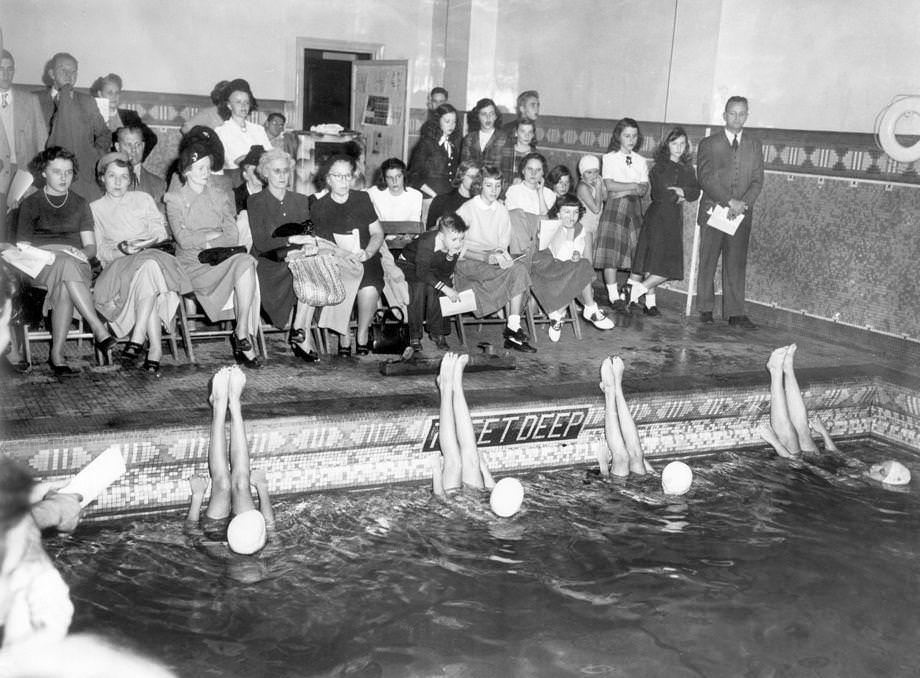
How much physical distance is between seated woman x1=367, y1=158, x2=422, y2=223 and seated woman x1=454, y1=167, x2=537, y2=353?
2.12ft

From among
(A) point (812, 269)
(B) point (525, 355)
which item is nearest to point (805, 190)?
(A) point (812, 269)

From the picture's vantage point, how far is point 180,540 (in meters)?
4.94

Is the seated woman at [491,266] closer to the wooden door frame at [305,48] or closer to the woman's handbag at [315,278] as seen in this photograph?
the woman's handbag at [315,278]

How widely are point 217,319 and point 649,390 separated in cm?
287

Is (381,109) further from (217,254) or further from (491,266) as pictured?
(217,254)

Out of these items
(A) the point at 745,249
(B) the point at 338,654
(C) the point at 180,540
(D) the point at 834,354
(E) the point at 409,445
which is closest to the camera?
(B) the point at 338,654

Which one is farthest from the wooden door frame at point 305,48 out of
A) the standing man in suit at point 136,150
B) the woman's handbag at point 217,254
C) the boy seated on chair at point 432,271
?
the woman's handbag at point 217,254

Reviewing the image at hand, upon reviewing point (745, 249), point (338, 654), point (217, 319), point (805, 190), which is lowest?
point (338, 654)

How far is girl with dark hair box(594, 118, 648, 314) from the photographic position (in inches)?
347

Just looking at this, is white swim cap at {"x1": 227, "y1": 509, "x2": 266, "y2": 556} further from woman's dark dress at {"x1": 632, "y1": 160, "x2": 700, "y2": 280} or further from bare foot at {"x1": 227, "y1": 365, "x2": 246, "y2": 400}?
woman's dark dress at {"x1": 632, "y1": 160, "x2": 700, "y2": 280}

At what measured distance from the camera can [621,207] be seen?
8953 mm

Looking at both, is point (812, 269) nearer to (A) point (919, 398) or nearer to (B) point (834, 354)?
(B) point (834, 354)

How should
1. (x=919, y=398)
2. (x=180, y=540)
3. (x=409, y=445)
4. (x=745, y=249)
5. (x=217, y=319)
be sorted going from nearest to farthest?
(x=180, y=540)
(x=409, y=445)
(x=217, y=319)
(x=919, y=398)
(x=745, y=249)

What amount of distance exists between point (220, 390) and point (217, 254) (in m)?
1.56
